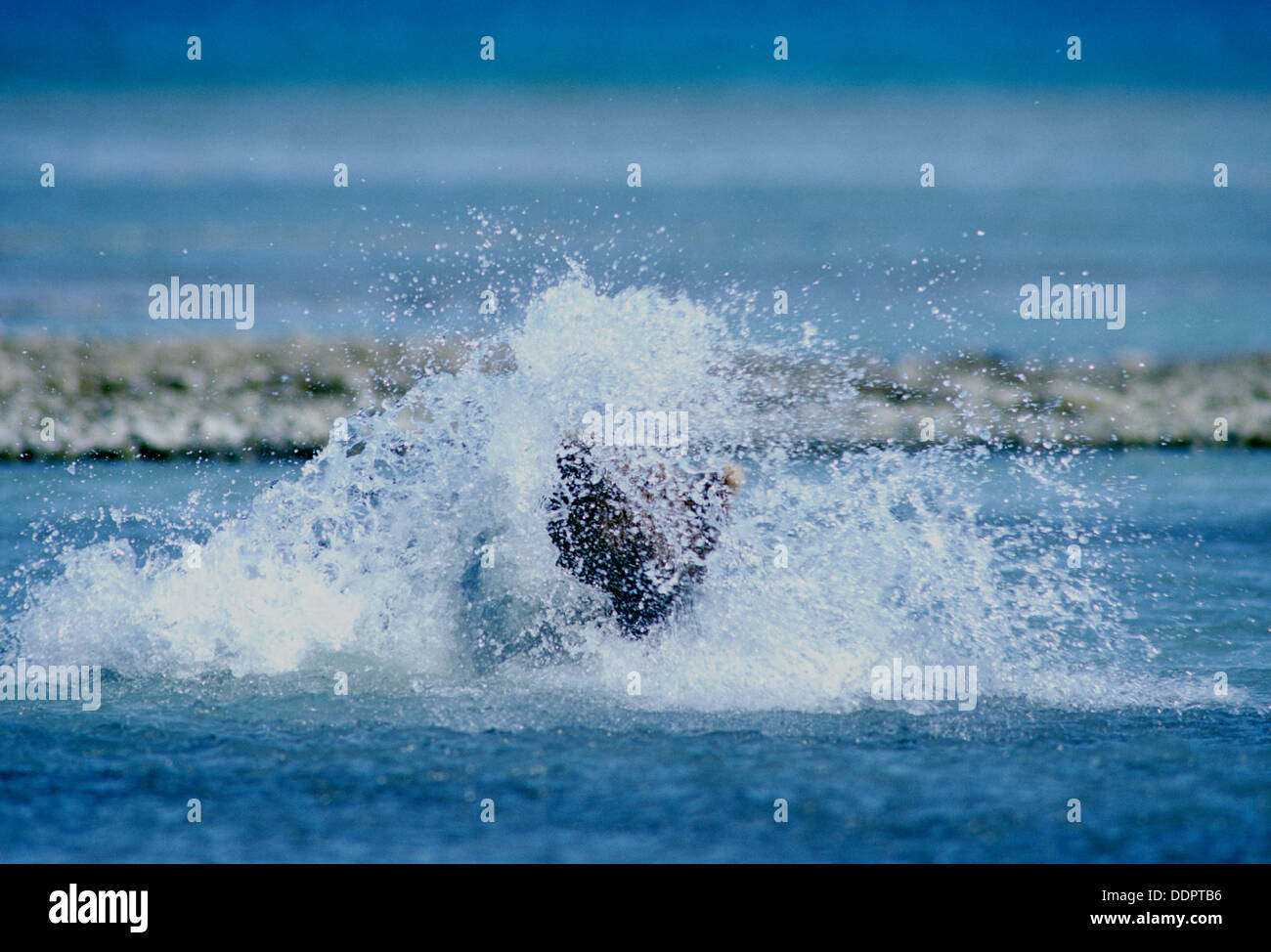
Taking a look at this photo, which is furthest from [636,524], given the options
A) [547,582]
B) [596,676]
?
[596,676]

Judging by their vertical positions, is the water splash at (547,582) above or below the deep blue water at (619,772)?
above

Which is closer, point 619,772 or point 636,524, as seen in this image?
point 619,772

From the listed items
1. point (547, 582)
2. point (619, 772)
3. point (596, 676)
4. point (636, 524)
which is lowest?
point (619, 772)

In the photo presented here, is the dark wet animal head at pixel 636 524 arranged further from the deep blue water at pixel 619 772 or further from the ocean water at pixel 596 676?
the deep blue water at pixel 619 772

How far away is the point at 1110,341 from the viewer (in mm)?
18500

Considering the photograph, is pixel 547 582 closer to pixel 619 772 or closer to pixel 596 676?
pixel 596 676

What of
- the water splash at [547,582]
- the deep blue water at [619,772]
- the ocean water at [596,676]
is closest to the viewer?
the deep blue water at [619,772]

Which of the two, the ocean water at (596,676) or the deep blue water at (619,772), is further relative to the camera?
the ocean water at (596,676)

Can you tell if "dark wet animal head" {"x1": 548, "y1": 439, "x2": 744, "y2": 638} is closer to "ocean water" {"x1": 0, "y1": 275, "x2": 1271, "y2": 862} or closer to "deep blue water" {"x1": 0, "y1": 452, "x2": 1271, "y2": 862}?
"ocean water" {"x1": 0, "y1": 275, "x2": 1271, "y2": 862}

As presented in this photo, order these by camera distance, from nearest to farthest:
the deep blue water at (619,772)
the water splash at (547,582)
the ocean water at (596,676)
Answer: the deep blue water at (619,772) → the ocean water at (596,676) → the water splash at (547,582)

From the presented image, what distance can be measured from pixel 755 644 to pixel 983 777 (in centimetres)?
145

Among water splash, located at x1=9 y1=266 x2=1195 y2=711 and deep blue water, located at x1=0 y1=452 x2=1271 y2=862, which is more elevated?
water splash, located at x1=9 y1=266 x2=1195 y2=711

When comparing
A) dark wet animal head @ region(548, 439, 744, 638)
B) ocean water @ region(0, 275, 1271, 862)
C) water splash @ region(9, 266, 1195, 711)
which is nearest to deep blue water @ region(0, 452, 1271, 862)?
ocean water @ region(0, 275, 1271, 862)

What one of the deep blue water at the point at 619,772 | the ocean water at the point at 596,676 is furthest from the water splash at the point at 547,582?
the deep blue water at the point at 619,772
